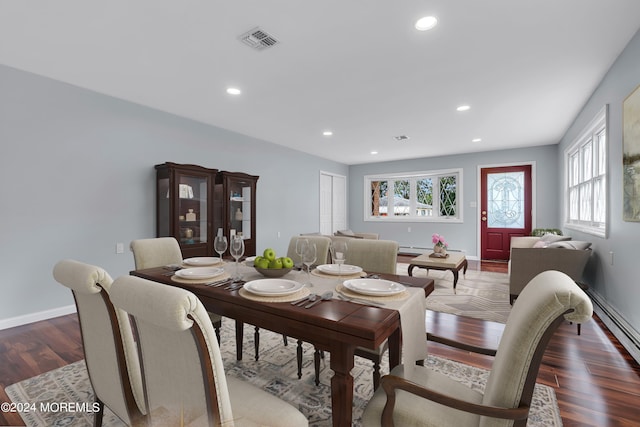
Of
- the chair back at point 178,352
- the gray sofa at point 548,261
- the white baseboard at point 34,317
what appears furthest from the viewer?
the gray sofa at point 548,261

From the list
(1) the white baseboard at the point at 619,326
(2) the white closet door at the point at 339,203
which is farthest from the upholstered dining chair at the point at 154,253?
(2) the white closet door at the point at 339,203

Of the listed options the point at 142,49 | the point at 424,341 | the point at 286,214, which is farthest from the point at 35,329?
the point at 286,214

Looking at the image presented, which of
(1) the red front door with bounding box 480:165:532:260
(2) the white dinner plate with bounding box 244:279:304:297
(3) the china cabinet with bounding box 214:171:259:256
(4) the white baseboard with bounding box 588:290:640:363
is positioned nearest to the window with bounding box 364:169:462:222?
(1) the red front door with bounding box 480:165:532:260

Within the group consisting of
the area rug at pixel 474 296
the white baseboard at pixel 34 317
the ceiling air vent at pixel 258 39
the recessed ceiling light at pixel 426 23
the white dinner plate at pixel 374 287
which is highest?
the recessed ceiling light at pixel 426 23

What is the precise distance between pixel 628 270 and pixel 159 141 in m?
4.93

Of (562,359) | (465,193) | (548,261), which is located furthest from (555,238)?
(465,193)

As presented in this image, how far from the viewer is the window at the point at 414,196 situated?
700 centimetres

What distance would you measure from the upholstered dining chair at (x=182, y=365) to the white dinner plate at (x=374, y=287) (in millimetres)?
560

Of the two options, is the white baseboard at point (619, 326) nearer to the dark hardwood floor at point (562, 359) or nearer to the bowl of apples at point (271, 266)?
the dark hardwood floor at point (562, 359)

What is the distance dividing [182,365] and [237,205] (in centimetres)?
392

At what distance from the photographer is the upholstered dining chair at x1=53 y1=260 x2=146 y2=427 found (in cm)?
107

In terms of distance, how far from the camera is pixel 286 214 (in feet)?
19.7

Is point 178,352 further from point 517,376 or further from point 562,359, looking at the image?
point 562,359

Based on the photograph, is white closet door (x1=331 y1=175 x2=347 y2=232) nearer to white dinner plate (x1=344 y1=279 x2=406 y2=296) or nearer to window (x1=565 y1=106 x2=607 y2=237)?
window (x1=565 y1=106 x2=607 y2=237)
